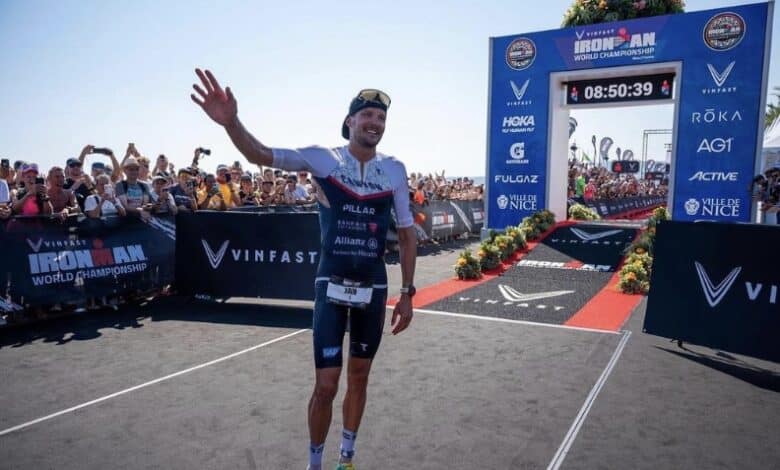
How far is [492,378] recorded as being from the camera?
207 inches

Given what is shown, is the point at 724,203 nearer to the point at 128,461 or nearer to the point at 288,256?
the point at 288,256

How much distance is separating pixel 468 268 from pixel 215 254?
4.99 meters

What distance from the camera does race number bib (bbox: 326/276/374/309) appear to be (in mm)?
3221

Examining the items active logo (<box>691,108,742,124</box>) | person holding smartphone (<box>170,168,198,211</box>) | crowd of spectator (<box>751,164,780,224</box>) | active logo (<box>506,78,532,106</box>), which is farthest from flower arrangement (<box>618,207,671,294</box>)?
person holding smartphone (<box>170,168,198,211</box>)

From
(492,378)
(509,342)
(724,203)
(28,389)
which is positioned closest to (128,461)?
(28,389)

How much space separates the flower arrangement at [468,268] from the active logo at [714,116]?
641 cm

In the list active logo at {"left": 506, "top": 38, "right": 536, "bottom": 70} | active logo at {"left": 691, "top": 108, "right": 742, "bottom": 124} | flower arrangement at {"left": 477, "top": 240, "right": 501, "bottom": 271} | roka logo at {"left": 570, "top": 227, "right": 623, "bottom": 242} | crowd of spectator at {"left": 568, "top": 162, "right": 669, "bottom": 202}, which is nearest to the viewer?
flower arrangement at {"left": 477, "top": 240, "right": 501, "bottom": 271}

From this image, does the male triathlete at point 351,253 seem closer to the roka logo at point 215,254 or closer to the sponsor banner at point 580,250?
the roka logo at point 215,254

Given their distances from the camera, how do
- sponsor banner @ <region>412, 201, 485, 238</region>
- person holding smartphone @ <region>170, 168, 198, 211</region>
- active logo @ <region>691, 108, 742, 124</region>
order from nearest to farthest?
person holding smartphone @ <region>170, 168, 198, 211</region>, active logo @ <region>691, 108, 742, 124</region>, sponsor banner @ <region>412, 201, 485, 238</region>

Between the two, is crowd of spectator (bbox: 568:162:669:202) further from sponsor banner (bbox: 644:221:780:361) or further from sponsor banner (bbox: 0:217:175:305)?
sponsor banner (bbox: 0:217:175:305)

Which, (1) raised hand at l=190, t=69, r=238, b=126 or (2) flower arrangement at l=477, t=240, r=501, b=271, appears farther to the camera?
(2) flower arrangement at l=477, t=240, r=501, b=271

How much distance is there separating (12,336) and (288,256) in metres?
3.83

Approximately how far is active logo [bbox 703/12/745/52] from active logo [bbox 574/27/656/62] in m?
1.18

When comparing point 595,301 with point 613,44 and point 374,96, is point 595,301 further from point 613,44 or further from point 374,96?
point 613,44
